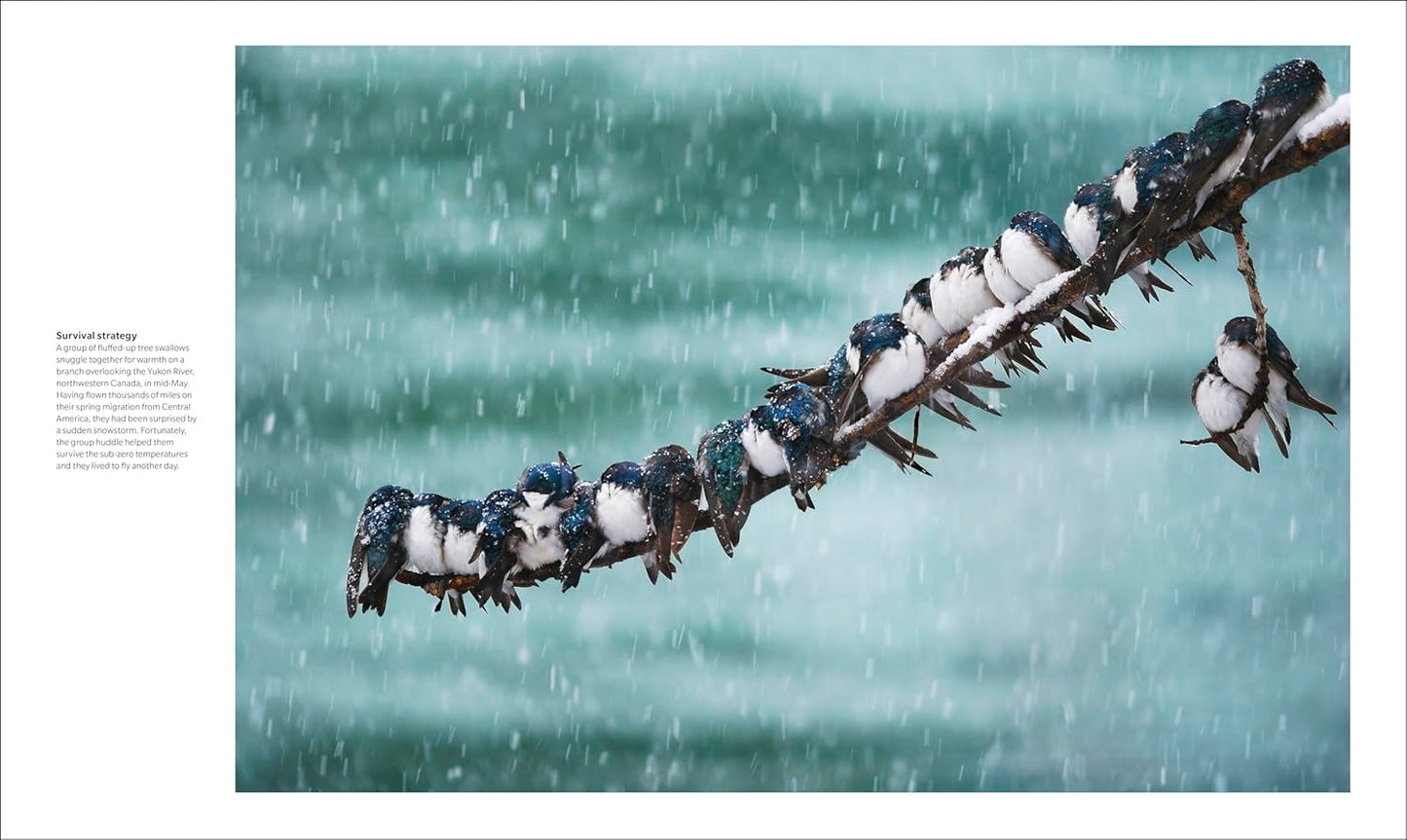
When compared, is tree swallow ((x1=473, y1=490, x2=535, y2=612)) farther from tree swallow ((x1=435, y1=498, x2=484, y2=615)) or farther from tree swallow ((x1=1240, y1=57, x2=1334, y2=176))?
tree swallow ((x1=1240, y1=57, x2=1334, y2=176))

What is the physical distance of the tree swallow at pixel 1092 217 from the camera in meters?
2.08

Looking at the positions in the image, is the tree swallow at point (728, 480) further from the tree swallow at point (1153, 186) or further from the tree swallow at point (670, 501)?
the tree swallow at point (1153, 186)

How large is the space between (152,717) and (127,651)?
18 centimetres

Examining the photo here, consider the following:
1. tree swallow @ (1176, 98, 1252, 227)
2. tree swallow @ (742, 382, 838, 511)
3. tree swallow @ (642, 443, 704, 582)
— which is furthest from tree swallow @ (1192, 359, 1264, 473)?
tree swallow @ (642, 443, 704, 582)

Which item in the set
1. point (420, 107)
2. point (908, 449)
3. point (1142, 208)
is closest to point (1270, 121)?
point (1142, 208)

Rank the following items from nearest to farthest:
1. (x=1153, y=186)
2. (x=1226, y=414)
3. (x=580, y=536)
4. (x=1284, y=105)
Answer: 1. (x=1284, y=105)
2. (x=1153, y=186)
3. (x=1226, y=414)
4. (x=580, y=536)

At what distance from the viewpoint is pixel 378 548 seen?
2.44 metres

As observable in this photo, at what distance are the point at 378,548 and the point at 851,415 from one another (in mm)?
907

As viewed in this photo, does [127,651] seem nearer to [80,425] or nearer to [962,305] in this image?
[80,425]

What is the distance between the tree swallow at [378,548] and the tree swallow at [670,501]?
50 cm

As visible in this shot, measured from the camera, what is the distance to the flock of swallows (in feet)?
6.64

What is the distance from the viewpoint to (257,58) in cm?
346

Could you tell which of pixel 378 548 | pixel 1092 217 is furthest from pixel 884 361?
pixel 378 548

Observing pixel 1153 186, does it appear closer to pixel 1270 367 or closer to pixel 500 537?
pixel 1270 367
